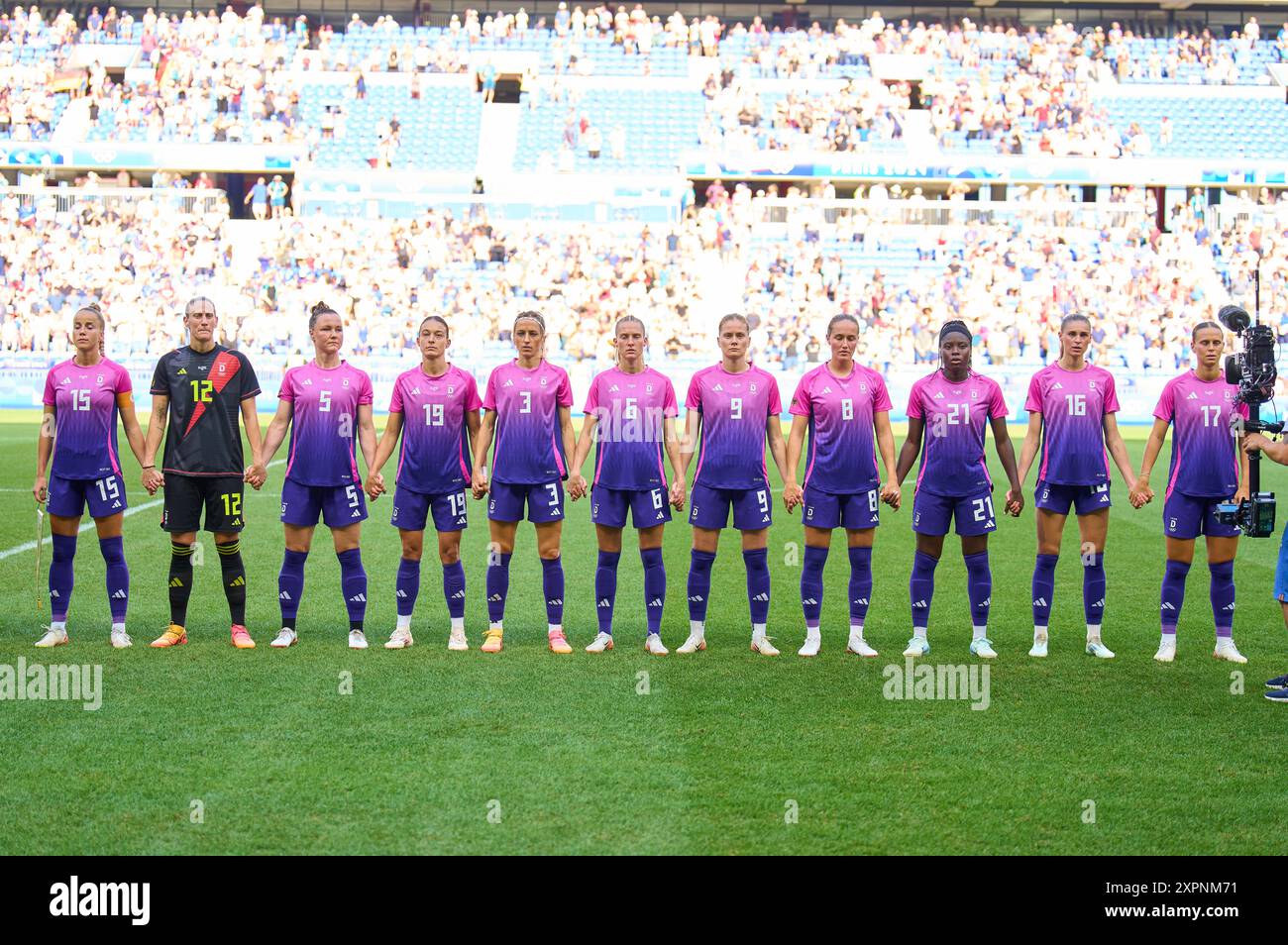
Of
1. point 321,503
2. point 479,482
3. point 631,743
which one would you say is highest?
point 479,482

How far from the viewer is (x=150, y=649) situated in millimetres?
8680

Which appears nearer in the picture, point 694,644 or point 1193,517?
point 1193,517

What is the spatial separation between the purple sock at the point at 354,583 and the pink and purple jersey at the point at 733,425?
7.25 ft

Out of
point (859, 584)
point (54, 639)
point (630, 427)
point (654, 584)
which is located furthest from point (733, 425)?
point (54, 639)

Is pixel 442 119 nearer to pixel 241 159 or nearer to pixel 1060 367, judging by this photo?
→ pixel 241 159

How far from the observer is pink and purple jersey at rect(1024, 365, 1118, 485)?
8.78 meters

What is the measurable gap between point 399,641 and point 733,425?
2514 millimetres

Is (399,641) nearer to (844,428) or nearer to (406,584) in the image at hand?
(406,584)

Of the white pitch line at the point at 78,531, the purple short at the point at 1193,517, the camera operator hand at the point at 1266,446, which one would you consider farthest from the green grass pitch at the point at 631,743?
the white pitch line at the point at 78,531

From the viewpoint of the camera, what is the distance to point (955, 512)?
8.80 metres

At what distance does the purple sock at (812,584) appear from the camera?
8.80m

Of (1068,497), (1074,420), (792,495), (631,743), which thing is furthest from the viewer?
(1068,497)

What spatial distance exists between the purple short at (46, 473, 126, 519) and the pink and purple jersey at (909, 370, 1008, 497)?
5015mm
